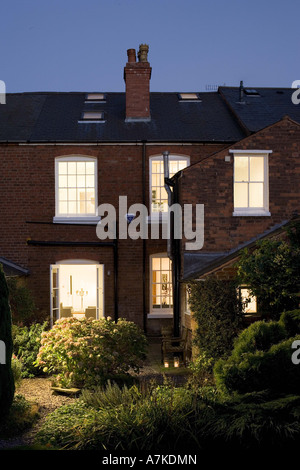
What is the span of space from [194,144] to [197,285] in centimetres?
744

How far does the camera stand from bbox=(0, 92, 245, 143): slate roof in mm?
18469

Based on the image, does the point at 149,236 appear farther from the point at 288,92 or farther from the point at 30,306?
the point at 288,92

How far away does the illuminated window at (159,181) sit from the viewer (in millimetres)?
18484

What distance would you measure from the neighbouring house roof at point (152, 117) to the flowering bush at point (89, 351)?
8.35m

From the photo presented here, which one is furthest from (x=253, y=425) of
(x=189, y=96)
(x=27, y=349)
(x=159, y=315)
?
(x=189, y=96)

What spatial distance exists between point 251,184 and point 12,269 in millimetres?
7969

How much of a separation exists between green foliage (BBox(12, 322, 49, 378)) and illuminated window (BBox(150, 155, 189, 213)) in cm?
653

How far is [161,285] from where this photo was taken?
61.2ft

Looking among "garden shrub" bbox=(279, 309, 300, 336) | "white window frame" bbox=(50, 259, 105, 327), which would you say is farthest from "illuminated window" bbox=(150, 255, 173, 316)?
"garden shrub" bbox=(279, 309, 300, 336)

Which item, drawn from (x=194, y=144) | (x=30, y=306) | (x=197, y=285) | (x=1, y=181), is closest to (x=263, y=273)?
(x=197, y=285)

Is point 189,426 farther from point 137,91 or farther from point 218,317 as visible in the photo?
point 137,91

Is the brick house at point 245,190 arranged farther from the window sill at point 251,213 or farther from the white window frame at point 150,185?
the white window frame at point 150,185

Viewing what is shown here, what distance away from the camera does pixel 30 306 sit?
15336 millimetres
